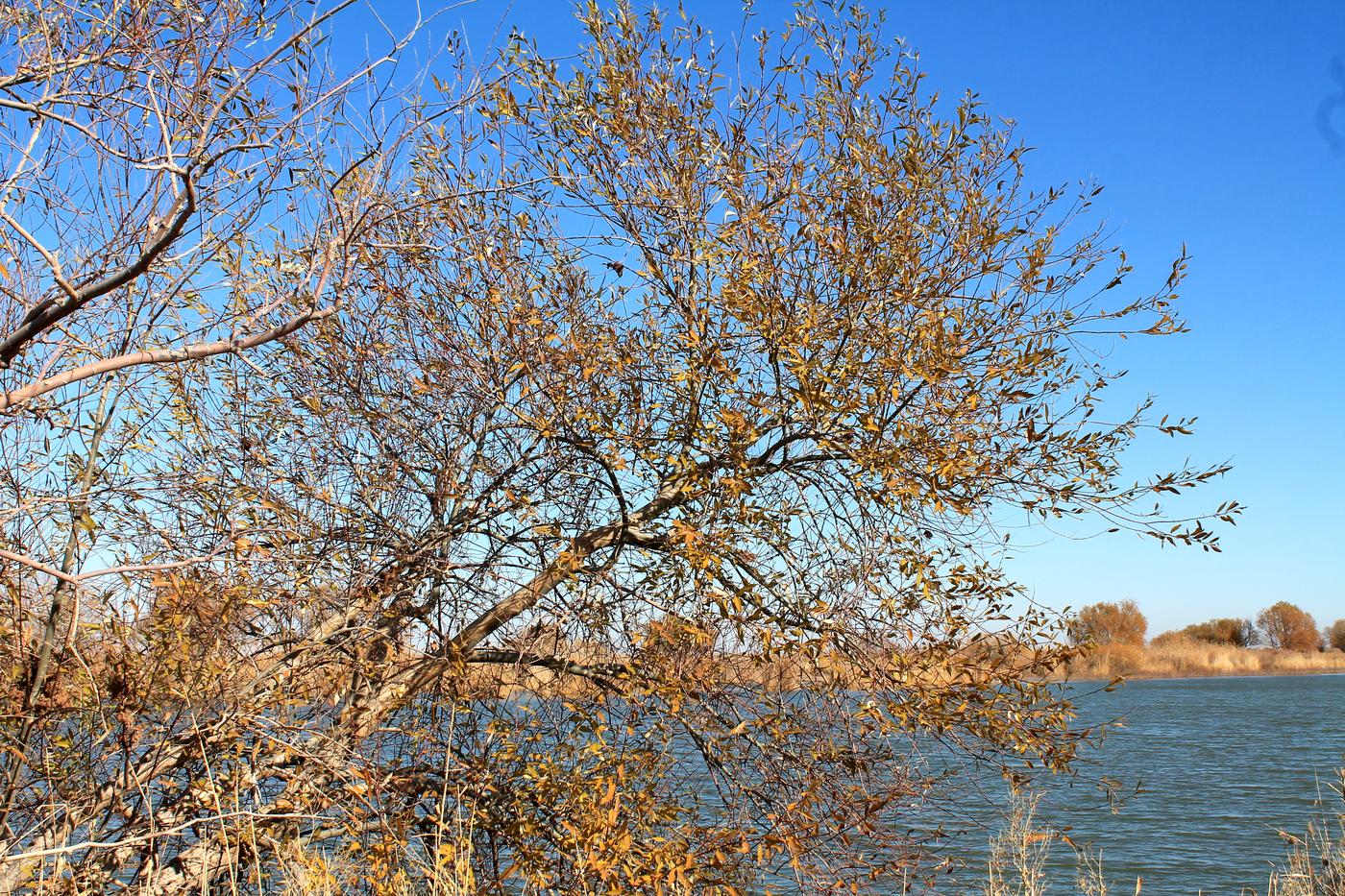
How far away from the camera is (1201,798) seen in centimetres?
1866

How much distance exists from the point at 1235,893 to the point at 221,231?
12618mm

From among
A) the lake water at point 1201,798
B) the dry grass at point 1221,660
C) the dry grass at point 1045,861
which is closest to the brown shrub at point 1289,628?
the dry grass at point 1221,660

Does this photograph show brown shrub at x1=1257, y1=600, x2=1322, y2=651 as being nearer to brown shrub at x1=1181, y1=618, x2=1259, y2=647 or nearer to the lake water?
brown shrub at x1=1181, y1=618, x2=1259, y2=647

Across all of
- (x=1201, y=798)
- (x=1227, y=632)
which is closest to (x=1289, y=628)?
(x=1227, y=632)

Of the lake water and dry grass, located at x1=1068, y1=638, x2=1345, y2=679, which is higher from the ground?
dry grass, located at x1=1068, y1=638, x2=1345, y2=679

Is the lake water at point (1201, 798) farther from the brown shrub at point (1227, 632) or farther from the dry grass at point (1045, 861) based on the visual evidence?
the brown shrub at point (1227, 632)

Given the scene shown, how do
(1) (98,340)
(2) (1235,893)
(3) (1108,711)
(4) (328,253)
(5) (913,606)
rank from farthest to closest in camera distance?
Result: 1. (3) (1108,711)
2. (2) (1235,893)
3. (5) (913,606)
4. (1) (98,340)
5. (4) (328,253)

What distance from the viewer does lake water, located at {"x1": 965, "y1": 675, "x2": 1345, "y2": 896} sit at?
13.2m

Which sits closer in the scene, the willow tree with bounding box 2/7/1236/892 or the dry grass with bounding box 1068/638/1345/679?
the willow tree with bounding box 2/7/1236/892

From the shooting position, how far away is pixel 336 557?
5.49 m

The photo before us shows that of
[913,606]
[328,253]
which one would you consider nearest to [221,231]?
[328,253]

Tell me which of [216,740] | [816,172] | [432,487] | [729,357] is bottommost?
[216,740]

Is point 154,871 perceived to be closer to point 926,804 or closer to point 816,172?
point 926,804

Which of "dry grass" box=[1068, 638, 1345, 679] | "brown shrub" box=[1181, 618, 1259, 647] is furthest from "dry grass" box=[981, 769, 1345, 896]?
"brown shrub" box=[1181, 618, 1259, 647]
